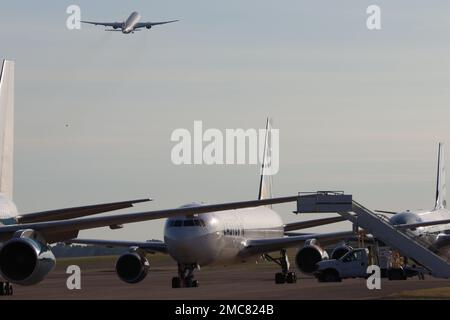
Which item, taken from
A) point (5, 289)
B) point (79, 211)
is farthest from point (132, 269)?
point (79, 211)

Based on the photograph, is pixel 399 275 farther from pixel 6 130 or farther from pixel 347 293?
pixel 6 130

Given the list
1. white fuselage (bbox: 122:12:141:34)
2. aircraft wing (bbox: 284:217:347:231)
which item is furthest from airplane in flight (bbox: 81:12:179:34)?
aircraft wing (bbox: 284:217:347:231)

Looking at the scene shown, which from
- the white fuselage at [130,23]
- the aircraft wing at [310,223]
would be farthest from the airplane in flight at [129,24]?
the aircraft wing at [310,223]

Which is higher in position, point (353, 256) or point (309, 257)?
point (353, 256)

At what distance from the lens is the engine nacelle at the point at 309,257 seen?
6175 cm

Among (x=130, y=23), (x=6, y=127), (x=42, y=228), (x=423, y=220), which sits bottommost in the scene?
(x=423, y=220)

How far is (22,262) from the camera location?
3631cm

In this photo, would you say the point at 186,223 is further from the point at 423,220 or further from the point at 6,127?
the point at 423,220

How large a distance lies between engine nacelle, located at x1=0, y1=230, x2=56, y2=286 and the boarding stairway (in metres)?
15.2

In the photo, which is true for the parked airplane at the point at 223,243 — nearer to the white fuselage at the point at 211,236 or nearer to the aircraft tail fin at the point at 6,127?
the white fuselage at the point at 211,236

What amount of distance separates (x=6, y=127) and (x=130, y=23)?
5403 cm

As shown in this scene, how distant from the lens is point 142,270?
189 ft
